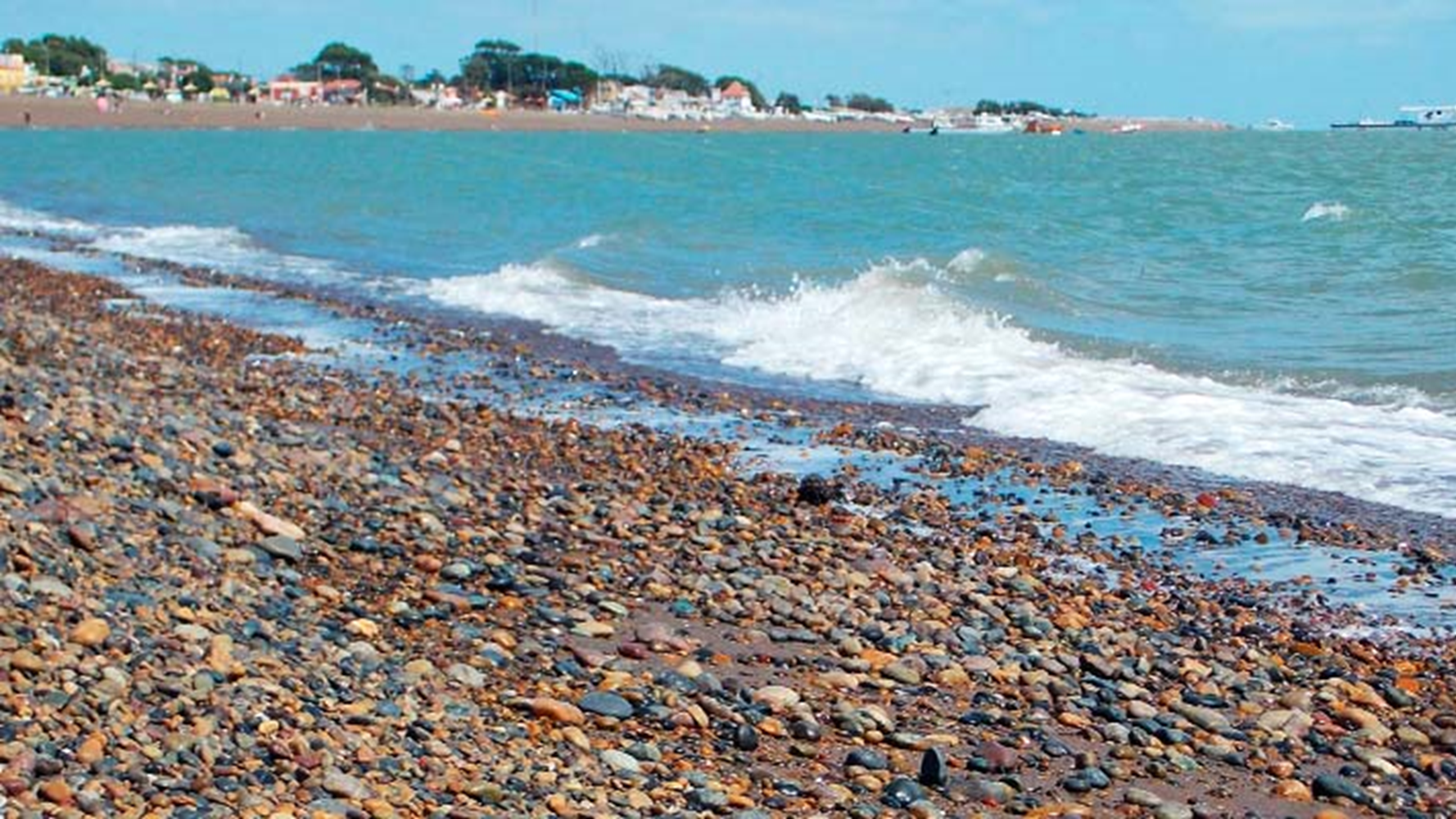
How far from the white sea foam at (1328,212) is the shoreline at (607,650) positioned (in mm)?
21709

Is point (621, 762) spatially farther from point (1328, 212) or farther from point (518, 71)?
point (518, 71)

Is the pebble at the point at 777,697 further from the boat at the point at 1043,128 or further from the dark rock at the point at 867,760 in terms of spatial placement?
the boat at the point at 1043,128

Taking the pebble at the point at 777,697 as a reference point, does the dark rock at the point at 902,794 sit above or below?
below

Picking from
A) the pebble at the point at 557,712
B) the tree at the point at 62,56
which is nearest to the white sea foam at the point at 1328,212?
the pebble at the point at 557,712

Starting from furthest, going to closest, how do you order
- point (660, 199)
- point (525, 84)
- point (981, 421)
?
1. point (525, 84)
2. point (660, 199)
3. point (981, 421)

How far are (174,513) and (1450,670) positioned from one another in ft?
18.2

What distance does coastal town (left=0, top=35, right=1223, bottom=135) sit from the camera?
164 m

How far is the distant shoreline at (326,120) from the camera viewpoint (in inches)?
4857

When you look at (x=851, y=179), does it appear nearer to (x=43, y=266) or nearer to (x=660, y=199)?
(x=660, y=199)

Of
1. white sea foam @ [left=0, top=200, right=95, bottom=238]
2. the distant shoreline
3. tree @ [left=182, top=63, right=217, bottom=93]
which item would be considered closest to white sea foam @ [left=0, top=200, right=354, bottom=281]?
white sea foam @ [left=0, top=200, right=95, bottom=238]

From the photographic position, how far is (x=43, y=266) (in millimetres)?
23016

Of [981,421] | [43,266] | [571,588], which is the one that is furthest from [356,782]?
[43,266]

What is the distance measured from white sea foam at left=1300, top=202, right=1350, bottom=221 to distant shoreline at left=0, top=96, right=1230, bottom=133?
102314mm

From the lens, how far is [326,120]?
142m
